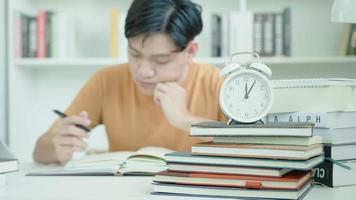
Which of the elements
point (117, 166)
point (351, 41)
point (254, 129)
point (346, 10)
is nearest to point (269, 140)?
point (254, 129)

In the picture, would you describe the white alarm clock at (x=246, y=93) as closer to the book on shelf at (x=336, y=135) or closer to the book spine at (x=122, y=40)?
the book on shelf at (x=336, y=135)

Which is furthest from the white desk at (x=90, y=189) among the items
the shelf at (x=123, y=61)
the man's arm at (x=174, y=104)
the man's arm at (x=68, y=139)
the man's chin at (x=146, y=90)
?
the shelf at (x=123, y=61)

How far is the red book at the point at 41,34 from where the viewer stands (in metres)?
2.66

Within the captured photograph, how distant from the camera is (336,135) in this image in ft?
3.35

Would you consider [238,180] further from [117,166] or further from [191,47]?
[191,47]

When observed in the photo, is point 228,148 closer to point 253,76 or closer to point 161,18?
point 253,76

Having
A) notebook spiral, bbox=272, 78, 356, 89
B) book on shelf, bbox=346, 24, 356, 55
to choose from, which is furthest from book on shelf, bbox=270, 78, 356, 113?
book on shelf, bbox=346, 24, 356, 55

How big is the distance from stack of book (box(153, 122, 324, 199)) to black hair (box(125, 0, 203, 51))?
2.55 feet

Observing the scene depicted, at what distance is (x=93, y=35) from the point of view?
2834mm

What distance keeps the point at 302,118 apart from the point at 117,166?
0.45 meters

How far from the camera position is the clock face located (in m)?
0.97

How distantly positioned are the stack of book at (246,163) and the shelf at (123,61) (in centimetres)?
163

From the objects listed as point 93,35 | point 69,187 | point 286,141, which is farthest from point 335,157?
point 93,35

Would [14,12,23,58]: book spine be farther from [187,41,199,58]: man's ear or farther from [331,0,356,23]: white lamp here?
[331,0,356,23]: white lamp
